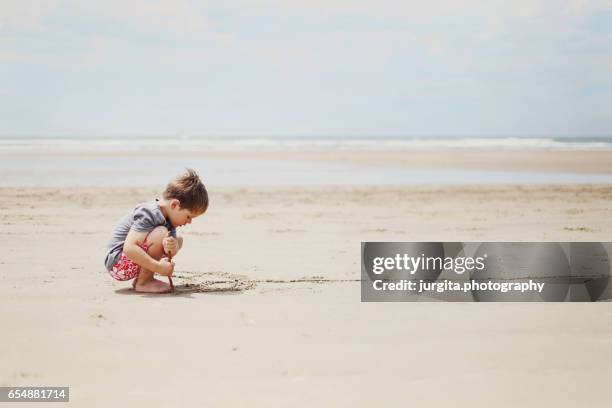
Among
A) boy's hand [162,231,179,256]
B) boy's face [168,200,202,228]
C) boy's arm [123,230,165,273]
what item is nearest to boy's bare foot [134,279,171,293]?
boy's arm [123,230,165,273]

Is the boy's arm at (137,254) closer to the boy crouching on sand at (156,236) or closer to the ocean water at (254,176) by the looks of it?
the boy crouching on sand at (156,236)

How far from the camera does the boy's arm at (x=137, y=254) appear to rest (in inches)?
175

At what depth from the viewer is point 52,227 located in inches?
314

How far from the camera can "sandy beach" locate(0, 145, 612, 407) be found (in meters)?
2.83

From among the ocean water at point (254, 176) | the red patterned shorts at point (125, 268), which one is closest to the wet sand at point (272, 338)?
the red patterned shorts at point (125, 268)

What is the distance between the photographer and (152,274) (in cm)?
469

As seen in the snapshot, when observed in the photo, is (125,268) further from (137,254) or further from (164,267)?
(164,267)

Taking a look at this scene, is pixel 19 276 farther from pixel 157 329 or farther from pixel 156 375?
pixel 156 375

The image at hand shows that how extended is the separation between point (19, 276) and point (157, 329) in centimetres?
203

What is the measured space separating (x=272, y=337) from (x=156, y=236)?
4.56 ft

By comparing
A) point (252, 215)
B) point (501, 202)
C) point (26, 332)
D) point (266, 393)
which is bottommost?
point (266, 393)

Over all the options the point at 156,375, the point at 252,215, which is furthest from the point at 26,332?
the point at 252,215

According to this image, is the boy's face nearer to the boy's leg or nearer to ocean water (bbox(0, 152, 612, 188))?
the boy's leg

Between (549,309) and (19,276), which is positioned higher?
(19,276)
